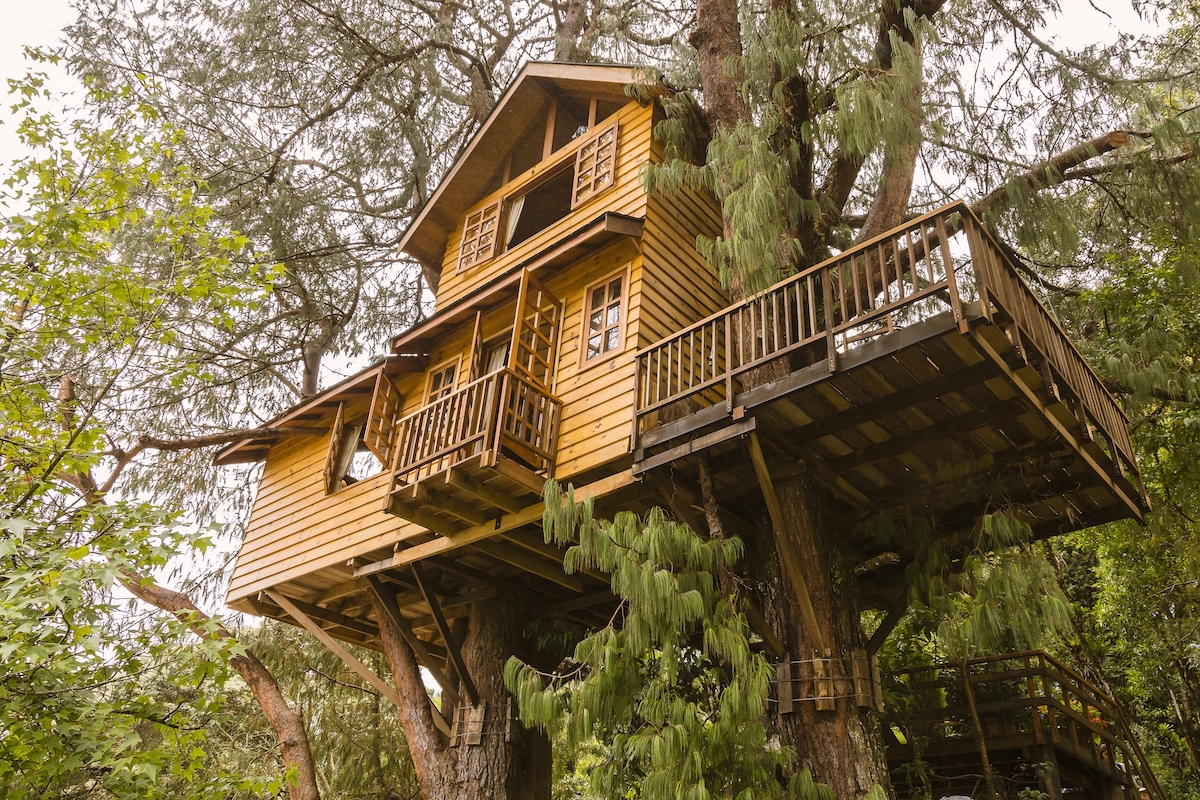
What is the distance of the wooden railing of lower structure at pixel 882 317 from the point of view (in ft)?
18.3

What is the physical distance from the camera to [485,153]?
1224cm

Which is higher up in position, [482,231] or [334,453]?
[482,231]

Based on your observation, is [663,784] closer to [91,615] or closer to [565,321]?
[91,615]

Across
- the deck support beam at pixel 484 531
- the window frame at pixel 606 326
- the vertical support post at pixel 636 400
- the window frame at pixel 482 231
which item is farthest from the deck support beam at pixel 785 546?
the window frame at pixel 482 231

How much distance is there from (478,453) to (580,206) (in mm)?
4023

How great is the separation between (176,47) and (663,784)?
13.7m

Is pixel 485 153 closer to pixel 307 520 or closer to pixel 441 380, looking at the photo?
pixel 441 380

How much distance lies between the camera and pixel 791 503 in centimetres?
707

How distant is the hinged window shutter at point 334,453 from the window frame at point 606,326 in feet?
13.2

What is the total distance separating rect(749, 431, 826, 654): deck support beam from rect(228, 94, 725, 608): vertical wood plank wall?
143cm

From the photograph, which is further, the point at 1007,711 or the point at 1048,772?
the point at 1007,711

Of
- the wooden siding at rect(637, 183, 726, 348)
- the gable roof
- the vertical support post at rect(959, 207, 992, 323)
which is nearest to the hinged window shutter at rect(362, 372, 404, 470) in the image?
the gable roof

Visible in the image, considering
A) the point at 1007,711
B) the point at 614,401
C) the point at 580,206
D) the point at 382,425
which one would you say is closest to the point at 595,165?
the point at 580,206

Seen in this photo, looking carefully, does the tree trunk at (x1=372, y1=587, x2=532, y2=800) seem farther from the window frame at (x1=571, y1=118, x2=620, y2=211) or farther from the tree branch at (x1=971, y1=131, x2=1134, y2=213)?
the tree branch at (x1=971, y1=131, x2=1134, y2=213)
